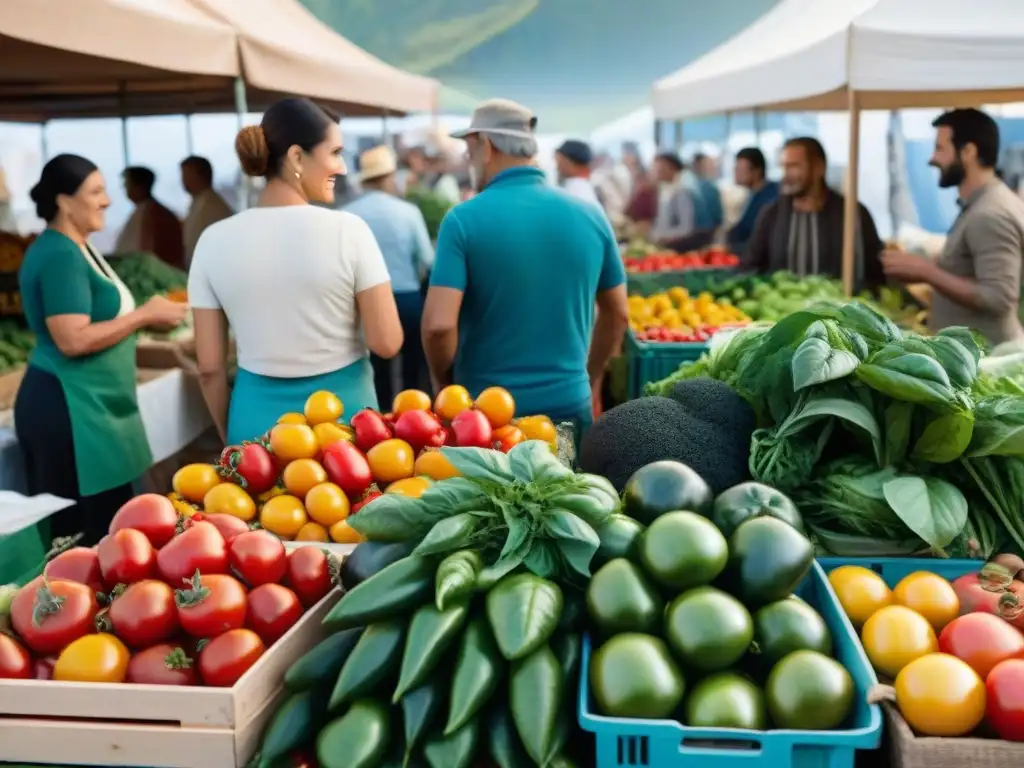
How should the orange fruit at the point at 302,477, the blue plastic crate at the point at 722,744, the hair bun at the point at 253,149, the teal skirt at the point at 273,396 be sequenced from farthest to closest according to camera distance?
the teal skirt at the point at 273,396
the hair bun at the point at 253,149
the orange fruit at the point at 302,477
the blue plastic crate at the point at 722,744

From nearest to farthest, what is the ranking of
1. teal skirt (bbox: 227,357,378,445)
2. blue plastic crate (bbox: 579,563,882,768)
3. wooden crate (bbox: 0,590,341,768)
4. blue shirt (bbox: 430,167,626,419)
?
blue plastic crate (bbox: 579,563,882,768) < wooden crate (bbox: 0,590,341,768) < teal skirt (bbox: 227,357,378,445) < blue shirt (bbox: 430,167,626,419)

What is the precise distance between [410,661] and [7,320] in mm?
4658

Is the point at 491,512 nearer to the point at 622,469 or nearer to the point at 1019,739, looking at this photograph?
the point at 622,469

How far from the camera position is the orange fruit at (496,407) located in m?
2.54

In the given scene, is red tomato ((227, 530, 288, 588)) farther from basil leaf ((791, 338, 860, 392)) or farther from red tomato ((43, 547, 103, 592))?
basil leaf ((791, 338, 860, 392))

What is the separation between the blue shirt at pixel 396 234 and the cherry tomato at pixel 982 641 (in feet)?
14.7

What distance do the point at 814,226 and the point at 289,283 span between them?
4161 millimetres

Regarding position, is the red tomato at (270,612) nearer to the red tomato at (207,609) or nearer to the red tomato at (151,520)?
the red tomato at (207,609)

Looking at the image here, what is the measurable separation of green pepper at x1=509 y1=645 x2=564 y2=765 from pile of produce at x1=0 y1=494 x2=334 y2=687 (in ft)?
1.42

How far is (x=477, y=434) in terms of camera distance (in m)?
2.42

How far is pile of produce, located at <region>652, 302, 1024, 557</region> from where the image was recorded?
196 cm

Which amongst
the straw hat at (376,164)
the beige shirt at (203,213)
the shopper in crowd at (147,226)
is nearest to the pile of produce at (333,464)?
the straw hat at (376,164)

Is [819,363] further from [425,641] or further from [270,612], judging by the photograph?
[270,612]

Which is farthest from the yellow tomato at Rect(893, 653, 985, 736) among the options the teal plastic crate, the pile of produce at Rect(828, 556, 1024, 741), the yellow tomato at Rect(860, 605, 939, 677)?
the teal plastic crate
